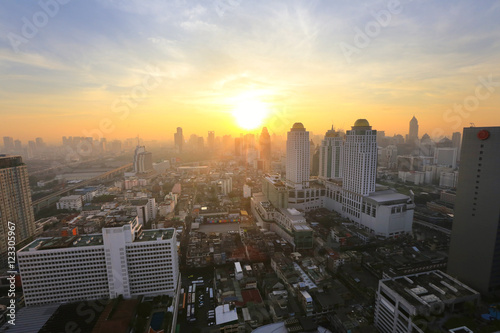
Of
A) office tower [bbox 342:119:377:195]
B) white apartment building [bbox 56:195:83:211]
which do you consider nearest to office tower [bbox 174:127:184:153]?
white apartment building [bbox 56:195:83:211]

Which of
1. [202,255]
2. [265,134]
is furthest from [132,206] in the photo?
[265,134]

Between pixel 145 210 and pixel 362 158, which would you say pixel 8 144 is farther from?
pixel 362 158

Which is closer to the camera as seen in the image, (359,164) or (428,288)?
(428,288)

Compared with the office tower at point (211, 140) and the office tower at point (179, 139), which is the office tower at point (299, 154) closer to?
the office tower at point (211, 140)

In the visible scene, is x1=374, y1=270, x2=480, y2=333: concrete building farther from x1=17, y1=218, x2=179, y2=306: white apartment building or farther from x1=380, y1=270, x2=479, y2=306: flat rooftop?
x1=17, y1=218, x2=179, y2=306: white apartment building

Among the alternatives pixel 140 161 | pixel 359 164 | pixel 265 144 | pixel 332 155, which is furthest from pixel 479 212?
pixel 140 161

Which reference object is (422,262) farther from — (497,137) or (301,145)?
(301,145)
